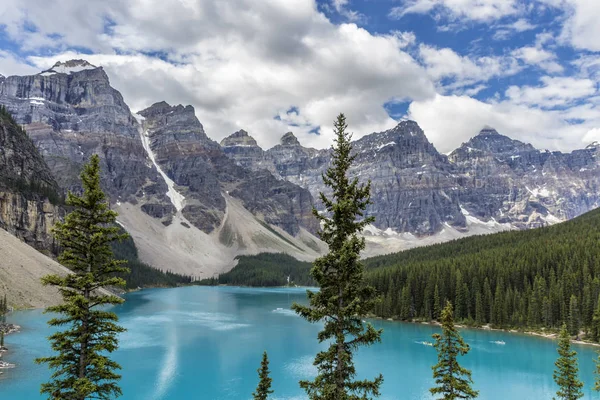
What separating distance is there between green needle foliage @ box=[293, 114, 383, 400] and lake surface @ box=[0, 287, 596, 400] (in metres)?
32.7

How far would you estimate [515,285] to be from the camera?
96125 mm

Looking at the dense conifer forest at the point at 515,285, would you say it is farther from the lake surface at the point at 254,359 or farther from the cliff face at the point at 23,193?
the cliff face at the point at 23,193

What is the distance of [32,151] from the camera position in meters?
149

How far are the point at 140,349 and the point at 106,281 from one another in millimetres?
54823

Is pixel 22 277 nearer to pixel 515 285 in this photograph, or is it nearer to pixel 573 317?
pixel 515 285

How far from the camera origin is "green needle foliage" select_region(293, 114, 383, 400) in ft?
51.2

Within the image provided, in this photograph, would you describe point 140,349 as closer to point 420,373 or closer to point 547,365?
point 420,373

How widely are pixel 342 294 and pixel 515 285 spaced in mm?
92535

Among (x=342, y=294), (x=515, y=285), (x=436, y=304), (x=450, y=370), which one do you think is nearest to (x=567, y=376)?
(x=450, y=370)

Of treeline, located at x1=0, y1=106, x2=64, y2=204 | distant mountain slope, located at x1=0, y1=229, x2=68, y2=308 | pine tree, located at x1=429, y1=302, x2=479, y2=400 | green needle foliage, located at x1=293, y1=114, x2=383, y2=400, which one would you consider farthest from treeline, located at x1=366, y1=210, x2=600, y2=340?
treeline, located at x1=0, y1=106, x2=64, y2=204

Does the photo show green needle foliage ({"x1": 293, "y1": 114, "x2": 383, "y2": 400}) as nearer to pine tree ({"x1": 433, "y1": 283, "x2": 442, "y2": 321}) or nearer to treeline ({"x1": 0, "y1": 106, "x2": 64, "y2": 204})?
pine tree ({"x1": 433, "y1": 283, "x2": 442, "y2": 321})

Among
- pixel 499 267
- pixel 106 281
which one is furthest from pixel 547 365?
pixel 106 281

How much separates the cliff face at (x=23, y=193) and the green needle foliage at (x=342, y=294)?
4632 inches

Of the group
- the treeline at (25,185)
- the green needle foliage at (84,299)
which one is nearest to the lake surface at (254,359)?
the green needle foliage at (84,299)
